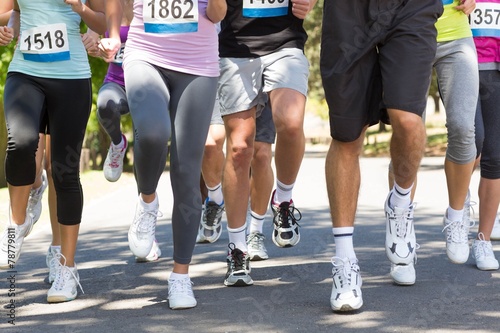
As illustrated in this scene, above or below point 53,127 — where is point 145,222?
below

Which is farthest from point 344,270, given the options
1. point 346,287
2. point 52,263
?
point 52,263

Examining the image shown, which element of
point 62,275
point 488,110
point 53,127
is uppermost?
point 53,127

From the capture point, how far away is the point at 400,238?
216 inches

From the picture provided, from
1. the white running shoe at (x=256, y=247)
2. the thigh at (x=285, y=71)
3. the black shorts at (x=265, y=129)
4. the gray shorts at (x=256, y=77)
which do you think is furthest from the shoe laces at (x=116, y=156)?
the thigh at (x=285, y=71)

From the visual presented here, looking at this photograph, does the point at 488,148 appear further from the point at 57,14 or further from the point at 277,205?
the point at 57,14

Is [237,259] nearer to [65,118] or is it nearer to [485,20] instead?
[65,118]

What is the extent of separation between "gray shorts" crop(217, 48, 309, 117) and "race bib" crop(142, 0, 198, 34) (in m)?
0.86

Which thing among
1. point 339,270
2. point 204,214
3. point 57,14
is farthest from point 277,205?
point 57,14

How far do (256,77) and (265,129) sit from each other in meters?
1.29

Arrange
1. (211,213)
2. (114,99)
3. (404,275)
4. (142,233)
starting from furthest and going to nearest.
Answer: (211,213) → (114,99) → (142,233) → (404,275)

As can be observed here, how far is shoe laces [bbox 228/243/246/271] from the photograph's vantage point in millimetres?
5820

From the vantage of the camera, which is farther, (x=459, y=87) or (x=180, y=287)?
(x=459, y=87)

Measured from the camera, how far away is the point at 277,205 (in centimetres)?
669

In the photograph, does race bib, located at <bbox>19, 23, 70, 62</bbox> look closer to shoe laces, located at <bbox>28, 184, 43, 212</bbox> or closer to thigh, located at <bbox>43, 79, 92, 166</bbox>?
thigh, located at <bbox>43, 79, 92, 166</bbox>
